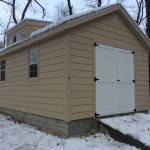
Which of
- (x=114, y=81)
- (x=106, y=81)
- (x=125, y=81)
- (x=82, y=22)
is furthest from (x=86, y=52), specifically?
(x=125, y=81)

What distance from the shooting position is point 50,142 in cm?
511

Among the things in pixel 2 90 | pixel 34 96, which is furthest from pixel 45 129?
pixel 2 90

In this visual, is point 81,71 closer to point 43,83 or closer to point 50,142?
point 43,83

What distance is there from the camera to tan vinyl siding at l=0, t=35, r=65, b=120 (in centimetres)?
570

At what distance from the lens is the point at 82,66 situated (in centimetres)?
579

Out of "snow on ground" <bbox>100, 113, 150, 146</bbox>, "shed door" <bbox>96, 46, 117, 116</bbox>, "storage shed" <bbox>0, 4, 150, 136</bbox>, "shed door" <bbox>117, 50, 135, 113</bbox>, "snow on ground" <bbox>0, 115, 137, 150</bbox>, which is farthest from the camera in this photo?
"shed door" <bbox>117, 50, 135, 113</bbox>

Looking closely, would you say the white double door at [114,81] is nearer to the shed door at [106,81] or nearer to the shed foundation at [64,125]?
the shed door at [106,81]

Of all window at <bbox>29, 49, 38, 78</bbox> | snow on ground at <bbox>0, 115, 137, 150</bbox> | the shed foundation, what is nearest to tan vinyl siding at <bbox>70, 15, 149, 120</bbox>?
the shed foundation

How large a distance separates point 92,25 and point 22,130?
12.8ft

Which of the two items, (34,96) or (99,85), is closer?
(99,85)

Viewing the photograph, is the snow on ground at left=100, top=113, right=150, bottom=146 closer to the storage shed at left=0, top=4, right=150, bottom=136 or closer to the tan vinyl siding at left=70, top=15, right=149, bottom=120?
the storage shed at left=0, top=4, right=150, bottom=136

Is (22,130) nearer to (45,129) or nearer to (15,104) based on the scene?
(45,129)

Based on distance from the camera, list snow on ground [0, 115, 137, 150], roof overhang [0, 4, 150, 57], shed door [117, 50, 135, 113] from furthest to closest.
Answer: shed door [117, 50, 135, 113] → roof overhang [0, 4, 150, 57] → snow on ground [0, 115, 137, 150]

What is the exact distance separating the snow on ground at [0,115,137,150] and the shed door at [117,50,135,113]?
1728 millimetres
